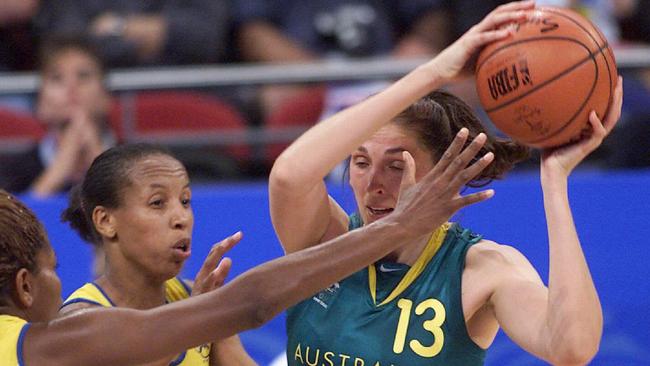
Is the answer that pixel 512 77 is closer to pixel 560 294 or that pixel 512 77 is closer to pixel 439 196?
pixel 439 196

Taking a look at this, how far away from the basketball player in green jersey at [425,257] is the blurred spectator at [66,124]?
107 inches

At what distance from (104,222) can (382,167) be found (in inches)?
34.6

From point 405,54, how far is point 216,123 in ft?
4.29

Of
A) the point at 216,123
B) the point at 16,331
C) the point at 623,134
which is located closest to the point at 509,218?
the point at 623,134

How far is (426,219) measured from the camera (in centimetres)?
258

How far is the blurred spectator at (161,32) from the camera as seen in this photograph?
A: 6500 mm

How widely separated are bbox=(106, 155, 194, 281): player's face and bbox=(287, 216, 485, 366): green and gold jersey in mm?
427

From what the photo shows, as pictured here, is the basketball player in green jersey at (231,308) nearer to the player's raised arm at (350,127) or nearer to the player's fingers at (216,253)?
the player's raised arm at (350,127)

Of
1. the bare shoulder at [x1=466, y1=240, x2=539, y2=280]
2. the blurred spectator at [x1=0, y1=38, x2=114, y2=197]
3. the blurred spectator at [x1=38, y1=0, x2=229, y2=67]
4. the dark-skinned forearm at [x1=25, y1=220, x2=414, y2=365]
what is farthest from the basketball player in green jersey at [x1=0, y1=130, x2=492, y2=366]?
the blurred spectator at [x1=38, y1=0, x2=229, y2=67]

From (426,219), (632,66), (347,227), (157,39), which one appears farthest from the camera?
(157,39)

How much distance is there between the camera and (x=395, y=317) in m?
2.98

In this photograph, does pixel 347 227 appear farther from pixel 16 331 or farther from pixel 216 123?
pixel 216 123

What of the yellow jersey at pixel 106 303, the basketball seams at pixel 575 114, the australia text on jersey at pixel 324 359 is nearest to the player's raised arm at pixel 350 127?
the basketball seams at pixel 575 114

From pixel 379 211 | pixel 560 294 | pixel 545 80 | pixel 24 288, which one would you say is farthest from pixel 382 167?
pixel 24 288
